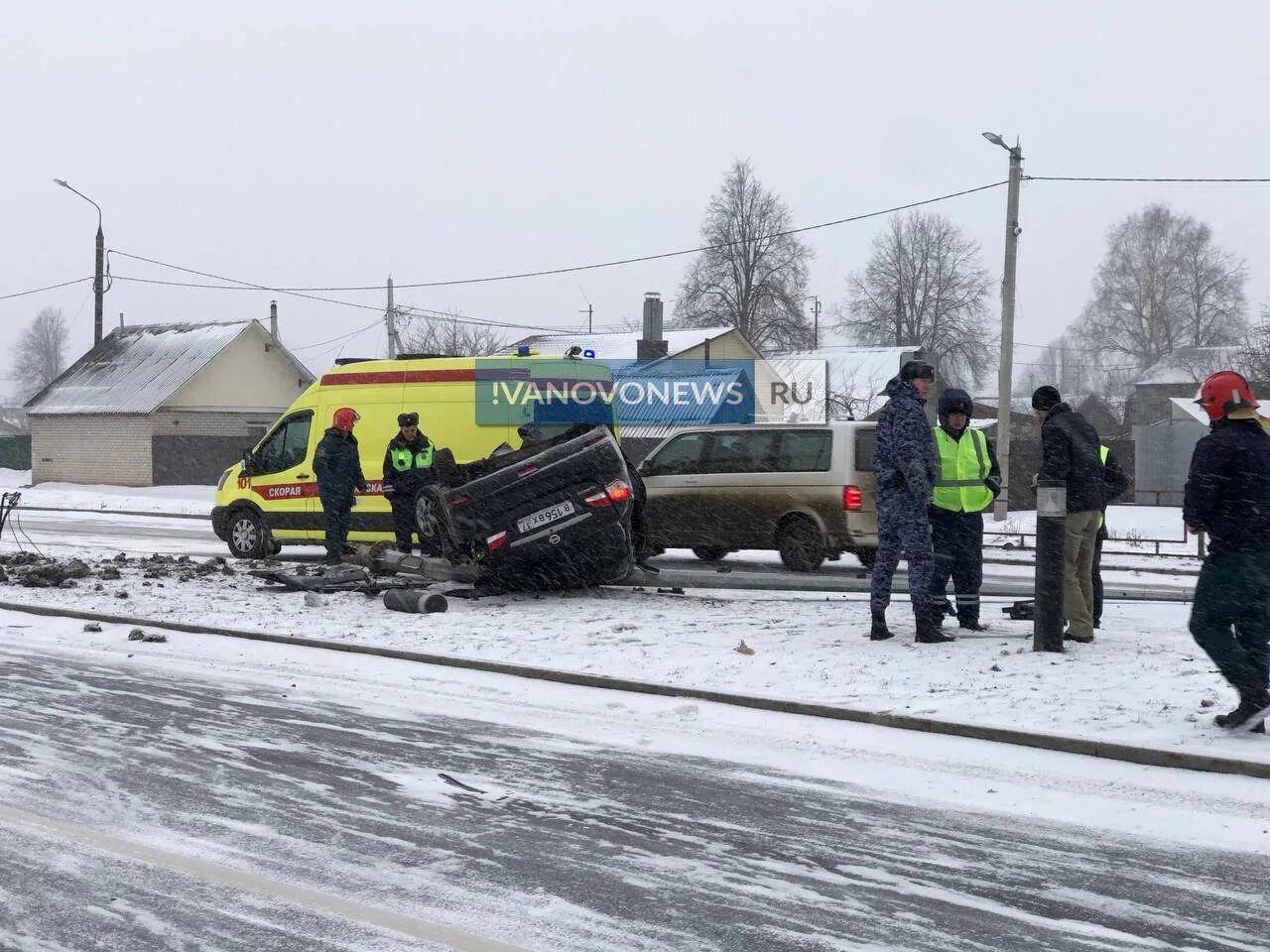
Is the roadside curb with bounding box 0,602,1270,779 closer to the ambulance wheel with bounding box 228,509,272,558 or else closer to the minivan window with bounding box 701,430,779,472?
the ambulance wheel with bounding box 228,509,272,558

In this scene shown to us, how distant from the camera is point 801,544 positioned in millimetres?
15242

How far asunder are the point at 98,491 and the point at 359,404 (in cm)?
2805

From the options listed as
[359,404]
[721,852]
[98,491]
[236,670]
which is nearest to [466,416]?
[359,404]

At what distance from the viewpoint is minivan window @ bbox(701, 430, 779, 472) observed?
51.0 feet

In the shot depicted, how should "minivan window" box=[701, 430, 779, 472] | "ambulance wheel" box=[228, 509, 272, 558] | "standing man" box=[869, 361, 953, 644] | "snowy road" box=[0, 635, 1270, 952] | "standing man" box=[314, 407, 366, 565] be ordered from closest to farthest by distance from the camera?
"snowy road" box=[0, 635, 1270, 952]
"standing man" box=[869, 361, 953, 644]
"standing man" box=[314, 407, 366, 565]
"minivan window" box=[701, 430, 779, 472]
"ambulance wheel" box=[228, 509, 272, 558]

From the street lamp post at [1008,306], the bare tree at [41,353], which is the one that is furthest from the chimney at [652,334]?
the bare tree at [41,353]

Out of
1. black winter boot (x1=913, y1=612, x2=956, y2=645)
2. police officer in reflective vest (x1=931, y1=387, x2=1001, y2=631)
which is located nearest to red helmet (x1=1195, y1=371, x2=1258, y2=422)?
police officer in reflective vest (x1=931, y1=387, x2=1001, y2=631)

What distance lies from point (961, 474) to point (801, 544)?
583 cm

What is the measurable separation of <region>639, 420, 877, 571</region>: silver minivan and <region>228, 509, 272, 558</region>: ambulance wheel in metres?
4.86

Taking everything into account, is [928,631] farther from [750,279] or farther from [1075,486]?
[750,279]

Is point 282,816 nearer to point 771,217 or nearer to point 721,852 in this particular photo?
point 721,852

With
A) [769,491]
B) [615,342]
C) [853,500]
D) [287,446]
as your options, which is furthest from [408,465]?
[615,342]

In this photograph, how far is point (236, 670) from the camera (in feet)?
29.0

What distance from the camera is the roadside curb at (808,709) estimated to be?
6090mm
